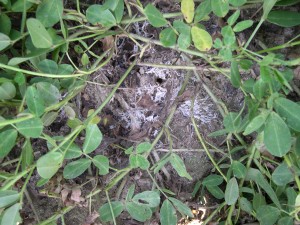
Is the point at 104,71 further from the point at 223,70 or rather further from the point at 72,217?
the point at 72,217

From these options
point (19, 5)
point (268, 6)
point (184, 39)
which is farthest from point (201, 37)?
point (19, 5)

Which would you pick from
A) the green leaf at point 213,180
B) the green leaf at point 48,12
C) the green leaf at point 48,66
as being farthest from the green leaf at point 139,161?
the green leaf at point 48,12

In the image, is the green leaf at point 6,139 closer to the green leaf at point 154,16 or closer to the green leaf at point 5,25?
the green leaf at point 5,25

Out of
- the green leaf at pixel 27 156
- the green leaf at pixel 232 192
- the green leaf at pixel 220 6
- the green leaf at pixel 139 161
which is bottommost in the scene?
the green leaf at pixel 232 192

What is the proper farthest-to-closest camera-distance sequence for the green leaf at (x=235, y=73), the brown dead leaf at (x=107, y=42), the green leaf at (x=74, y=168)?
1. the brown dead leaf at (x=107, y=42)
2. the green leaf at (x=74, y=168)
3. the green leaf at (x=235, y=73)

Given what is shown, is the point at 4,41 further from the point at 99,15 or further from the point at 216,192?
the point at 216,192
